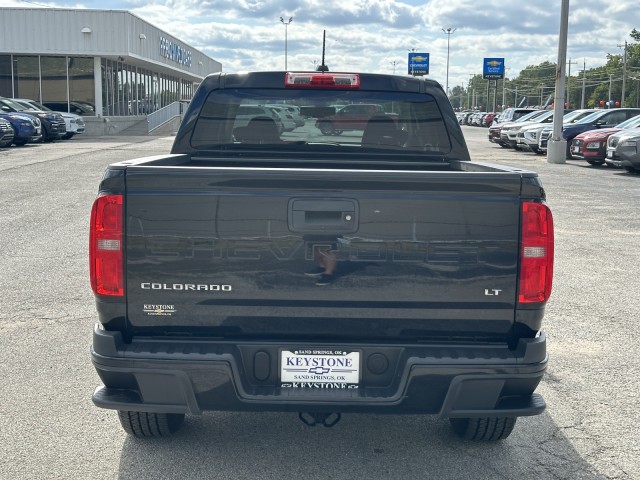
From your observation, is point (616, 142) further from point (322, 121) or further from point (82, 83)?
point (82, 83)

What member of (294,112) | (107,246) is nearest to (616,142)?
(294,112)

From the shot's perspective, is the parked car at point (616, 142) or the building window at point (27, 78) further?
the building window at point (27, 78)

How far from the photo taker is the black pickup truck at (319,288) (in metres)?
3.47

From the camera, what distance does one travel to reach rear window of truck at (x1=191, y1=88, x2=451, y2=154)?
16.3 ft

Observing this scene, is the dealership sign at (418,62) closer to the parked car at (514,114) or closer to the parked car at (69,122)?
the parked car at (514,114)

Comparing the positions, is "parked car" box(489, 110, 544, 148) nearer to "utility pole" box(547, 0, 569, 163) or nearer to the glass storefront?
"utility pole" box(547, 0, 569, 163)

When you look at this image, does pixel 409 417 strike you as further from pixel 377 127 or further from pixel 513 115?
pixel 513 115

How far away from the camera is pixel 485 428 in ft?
13.7

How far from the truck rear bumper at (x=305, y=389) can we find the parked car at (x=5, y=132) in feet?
83.3

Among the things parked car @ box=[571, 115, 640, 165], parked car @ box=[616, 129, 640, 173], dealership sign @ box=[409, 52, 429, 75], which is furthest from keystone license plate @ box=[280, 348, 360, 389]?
dealership sign @ box=[409, 52, 429, 75]

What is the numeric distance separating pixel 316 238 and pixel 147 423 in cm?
144

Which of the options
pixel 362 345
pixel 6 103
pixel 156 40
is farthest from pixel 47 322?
pixel 156 40

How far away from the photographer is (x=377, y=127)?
5125 millimetres

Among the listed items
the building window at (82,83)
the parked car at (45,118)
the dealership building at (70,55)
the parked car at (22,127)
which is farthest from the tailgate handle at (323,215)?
the building window at (82,83)
